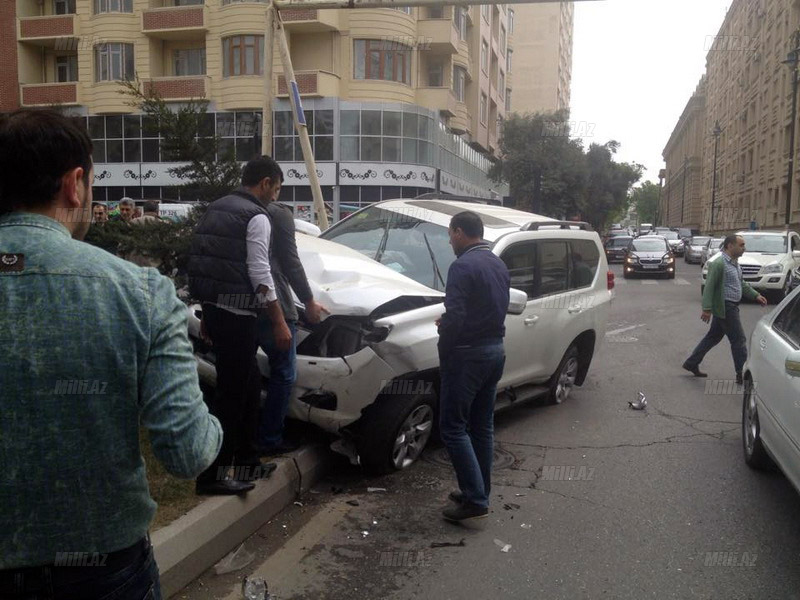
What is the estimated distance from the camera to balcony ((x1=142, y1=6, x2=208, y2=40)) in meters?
32.0

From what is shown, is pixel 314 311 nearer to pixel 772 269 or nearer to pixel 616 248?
pixel 772 269

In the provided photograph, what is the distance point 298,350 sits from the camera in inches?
207

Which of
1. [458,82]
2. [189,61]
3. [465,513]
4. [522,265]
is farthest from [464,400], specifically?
[458,82]

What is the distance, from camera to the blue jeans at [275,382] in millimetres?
4645

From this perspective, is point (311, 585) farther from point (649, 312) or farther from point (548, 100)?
point (548, 100)

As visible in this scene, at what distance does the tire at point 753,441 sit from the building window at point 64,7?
3811cm

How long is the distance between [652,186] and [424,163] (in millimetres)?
157091

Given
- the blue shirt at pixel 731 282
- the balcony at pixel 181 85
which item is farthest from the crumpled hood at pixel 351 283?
the balcony at pixel 181 85

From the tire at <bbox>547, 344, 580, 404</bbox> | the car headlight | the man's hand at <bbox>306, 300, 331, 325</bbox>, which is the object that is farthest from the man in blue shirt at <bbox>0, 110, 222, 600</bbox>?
the car headlight

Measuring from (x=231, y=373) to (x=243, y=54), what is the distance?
30436 millimetres

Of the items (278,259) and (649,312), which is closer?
(278,259)

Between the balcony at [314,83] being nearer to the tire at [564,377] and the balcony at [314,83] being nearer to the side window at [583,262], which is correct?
the side window at [583,262]

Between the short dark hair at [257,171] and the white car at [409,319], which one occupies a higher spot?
the short dark hair at [257,171]

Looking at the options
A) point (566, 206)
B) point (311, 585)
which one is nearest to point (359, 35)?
point (566, 206)
